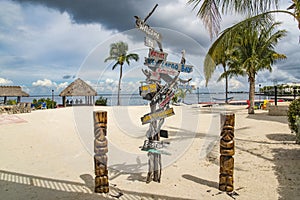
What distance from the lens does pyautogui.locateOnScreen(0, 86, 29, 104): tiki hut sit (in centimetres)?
2155

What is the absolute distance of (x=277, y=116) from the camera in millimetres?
12203

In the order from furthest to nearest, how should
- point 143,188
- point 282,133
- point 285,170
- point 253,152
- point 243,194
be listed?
point 282,133, point 253,152, point 285,170, point 143,188, point 243,194

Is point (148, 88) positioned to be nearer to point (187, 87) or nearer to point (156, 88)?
point (156, 88)

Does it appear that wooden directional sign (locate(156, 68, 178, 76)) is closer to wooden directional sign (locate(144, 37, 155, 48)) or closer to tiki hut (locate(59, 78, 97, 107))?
wooden directional sign (locate(144, 37, 155, 48))

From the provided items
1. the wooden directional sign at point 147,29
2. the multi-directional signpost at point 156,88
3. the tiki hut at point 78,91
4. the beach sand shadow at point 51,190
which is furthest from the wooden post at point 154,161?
the tiki hut at point 78,91

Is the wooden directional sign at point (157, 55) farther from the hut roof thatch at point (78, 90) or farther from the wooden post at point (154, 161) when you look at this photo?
the hut roof thatch at point (78, 90)

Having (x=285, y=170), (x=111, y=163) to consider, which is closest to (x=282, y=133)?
(x=285, y=170)

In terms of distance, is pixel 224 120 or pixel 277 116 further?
pixel 277 116

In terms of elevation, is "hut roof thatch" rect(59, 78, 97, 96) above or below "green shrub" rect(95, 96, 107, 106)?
above

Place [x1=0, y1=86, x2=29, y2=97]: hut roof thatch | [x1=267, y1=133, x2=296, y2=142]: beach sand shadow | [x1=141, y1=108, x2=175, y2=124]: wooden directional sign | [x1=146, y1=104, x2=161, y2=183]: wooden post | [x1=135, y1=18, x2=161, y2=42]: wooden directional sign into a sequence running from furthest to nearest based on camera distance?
[x1=0, y1=86, x2=29, y2=97]: hut roof thatch → [x1=267, y1=133, x2=296, y2=142]: beach sand shadow → [x1=146, y1=104, x2=161, y2=183]: wooden post → [x1=141, y1=108, x2=175, y2=124]: wooden directional sign → [x1=135, y1=18, x2=161, y2=42]: wooden directional sign

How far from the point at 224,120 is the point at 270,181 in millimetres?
1448

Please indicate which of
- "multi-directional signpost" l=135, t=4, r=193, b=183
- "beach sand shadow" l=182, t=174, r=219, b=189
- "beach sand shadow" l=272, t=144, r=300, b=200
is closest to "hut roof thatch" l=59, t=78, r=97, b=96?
"beach sand shadow" l=272, t=144, r=300, b=200

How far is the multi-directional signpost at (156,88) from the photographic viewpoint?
11.6 feet

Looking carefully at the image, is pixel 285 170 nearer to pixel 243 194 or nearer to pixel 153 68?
pixel 243 194
